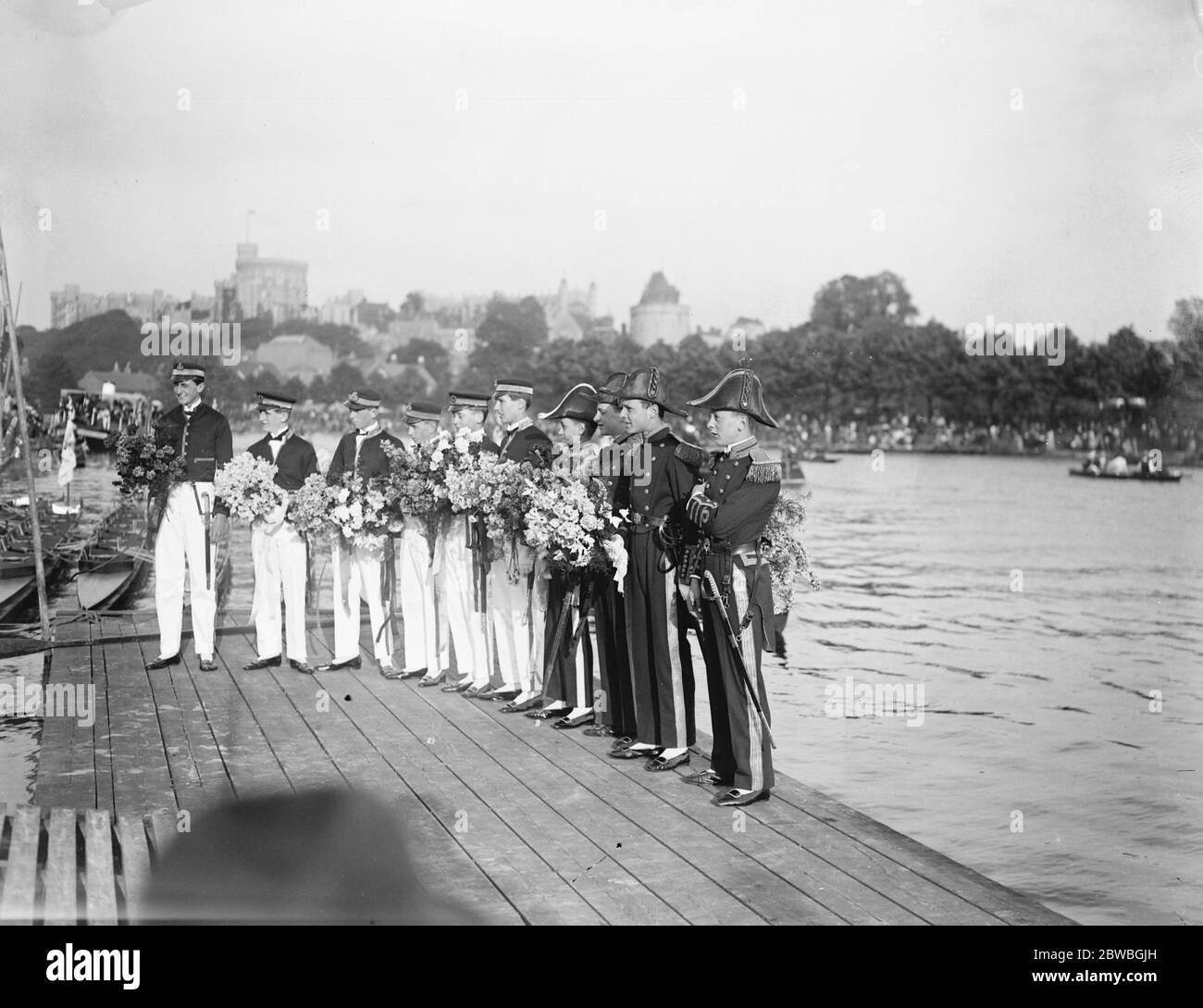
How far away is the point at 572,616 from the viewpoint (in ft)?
26.5

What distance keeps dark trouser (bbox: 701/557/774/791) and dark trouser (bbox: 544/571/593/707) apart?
1528mm

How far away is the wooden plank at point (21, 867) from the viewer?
476 centimetres

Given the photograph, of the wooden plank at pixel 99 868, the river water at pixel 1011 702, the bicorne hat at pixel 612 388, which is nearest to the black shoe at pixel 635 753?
the bicorne hat at pixel 612 388

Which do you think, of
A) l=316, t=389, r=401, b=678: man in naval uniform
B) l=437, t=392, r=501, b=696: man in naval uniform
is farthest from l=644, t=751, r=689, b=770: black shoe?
l=316, t=389, r=401, b=678: man in naval uniform

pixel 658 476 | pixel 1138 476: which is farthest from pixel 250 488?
pixel 1138 476

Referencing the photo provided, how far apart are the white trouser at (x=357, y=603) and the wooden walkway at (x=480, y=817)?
2.78ft

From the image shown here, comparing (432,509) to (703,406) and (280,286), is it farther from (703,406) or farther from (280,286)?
(280,286)

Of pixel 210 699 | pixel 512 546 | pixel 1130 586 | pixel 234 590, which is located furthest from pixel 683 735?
pixel 1130 586

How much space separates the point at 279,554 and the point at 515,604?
205 cm

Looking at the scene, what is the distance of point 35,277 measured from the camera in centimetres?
1142

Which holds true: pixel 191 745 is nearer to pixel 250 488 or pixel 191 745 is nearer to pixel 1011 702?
pixel 250 488

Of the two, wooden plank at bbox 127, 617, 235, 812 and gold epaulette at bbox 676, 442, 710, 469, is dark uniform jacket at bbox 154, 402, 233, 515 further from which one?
gold epaulette at bbox 676, 442, 710, 469

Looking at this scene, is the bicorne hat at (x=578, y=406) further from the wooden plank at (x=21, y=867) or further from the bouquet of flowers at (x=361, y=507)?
the wooden plank at (x=21, y=867)
